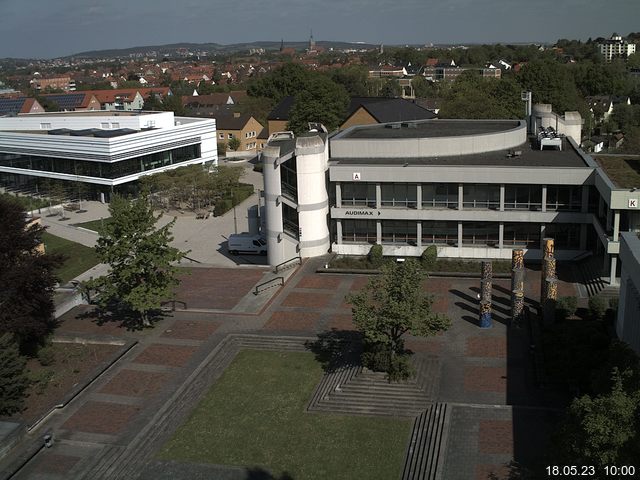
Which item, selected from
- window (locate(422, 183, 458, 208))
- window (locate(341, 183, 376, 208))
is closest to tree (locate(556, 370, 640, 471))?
window (locate(422, 183, 458, 208))

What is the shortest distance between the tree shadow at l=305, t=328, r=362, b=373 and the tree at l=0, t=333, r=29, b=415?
11.5m

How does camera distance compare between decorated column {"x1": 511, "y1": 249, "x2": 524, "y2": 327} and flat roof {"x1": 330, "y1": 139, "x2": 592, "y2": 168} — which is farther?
flat roof {"x1": 330, "y1": 139, "x2": 592, "y2": 168}

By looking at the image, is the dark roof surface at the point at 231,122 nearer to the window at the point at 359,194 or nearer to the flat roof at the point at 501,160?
the flat roof at the point at 501,160

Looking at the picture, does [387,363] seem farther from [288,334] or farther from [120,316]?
[120,316]

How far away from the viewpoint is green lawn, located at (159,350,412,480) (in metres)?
22.2

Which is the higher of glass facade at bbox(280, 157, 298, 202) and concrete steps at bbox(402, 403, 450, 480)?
glass facade at bbox(280, 157, 298, 202)

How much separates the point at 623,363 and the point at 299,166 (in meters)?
25.3

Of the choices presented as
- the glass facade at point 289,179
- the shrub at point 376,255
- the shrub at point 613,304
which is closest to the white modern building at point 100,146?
the glass facade at point 289,179

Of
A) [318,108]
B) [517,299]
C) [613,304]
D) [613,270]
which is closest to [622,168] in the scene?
[613,270]

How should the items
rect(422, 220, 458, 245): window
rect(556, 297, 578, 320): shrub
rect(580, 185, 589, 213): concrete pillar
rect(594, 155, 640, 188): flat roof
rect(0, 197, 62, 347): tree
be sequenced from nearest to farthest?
rect(0, 197, 62, 347): tree, rect(556, 297, 578, 320): shrub, rect(594, 155, 640, 188): flat roof, rect(580, 185, 589, 213): concrete pillar, rect(422, 220, 458, 245): window

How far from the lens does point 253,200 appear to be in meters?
65.4

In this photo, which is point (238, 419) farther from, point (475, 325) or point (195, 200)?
point (195, 200)

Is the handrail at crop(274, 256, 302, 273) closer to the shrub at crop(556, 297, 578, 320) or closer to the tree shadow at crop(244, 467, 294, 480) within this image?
the shrub at crop(556, 297, 578, 320)

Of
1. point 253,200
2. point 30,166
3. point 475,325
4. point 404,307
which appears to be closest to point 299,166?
point 475,325
